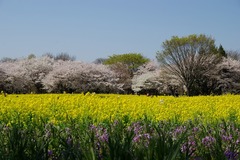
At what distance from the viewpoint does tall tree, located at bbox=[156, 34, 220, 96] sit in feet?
108

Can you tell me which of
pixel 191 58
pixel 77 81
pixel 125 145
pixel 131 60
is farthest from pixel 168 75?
pixel 125 145

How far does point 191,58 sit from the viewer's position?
32938mm

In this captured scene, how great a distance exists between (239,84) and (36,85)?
1889 cm

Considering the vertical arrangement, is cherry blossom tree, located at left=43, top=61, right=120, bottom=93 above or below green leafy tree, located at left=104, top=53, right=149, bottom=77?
below

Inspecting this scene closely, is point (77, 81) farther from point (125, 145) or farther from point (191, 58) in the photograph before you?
point (125, 145)

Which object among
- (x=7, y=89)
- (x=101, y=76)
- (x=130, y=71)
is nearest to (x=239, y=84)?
(x=101, y=76)

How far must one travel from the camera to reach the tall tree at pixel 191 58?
108 feet

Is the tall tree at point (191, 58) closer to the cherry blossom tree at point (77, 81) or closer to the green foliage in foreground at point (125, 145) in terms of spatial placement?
the cherry blossom tree at point (77, 81)

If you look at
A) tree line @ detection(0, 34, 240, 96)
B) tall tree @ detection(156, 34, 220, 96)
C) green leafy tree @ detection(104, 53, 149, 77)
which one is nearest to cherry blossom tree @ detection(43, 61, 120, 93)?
tree line @ detection(0, 34, 240, 96)

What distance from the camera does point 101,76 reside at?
3338 centimetres

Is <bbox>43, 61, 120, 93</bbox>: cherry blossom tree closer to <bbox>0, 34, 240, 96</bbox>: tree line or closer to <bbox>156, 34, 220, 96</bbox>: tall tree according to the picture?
<bbox>0, 34, 240, 96</bbox>: tree line

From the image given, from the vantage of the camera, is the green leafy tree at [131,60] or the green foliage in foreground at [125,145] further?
the green leafy tree at [131,60]

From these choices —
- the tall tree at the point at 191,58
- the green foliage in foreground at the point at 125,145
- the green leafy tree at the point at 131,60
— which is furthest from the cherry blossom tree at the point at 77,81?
the green foliage in foreground at the point at 125,145

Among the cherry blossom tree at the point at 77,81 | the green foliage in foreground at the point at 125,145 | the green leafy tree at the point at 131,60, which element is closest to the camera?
the green foliage in foreground at the point at 125,145
